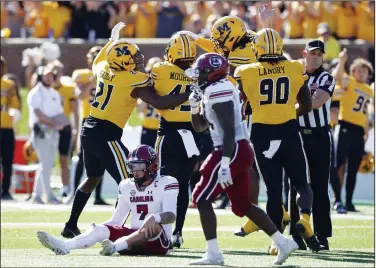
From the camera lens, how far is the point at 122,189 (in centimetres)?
1002

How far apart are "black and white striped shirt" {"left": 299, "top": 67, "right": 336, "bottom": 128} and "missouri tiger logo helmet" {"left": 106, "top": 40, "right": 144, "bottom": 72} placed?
1.68 metres

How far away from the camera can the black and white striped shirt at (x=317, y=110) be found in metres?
10.8

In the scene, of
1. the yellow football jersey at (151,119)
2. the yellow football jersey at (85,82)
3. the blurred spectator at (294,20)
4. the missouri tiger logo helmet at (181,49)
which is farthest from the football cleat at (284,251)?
the blurred spectator at (294,20)

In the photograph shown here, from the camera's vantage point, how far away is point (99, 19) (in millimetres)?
24219

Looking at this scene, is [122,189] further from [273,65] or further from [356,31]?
[356,31]

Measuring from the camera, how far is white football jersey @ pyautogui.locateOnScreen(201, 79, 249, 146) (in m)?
8.96

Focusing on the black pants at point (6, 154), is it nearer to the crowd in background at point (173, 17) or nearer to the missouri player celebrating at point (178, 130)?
the crowd in background at point (173, 17)

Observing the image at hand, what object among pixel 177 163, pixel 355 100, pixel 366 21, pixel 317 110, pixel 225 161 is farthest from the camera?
pixel 366 21

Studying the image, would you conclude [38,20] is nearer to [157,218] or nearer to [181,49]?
[181,49]

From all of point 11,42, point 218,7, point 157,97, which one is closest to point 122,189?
point 157,97

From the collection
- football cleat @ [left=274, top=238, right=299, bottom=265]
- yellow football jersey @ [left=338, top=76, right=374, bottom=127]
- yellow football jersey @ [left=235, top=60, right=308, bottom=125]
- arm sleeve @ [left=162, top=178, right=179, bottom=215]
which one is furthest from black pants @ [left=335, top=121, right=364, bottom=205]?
football cleat @ [left=274, top=238, right=299, bottom=265]

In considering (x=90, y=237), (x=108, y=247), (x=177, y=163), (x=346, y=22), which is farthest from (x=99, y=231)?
(x=346, y=22)

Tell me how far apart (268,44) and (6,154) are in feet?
27.2

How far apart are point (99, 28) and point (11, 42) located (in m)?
2.11
